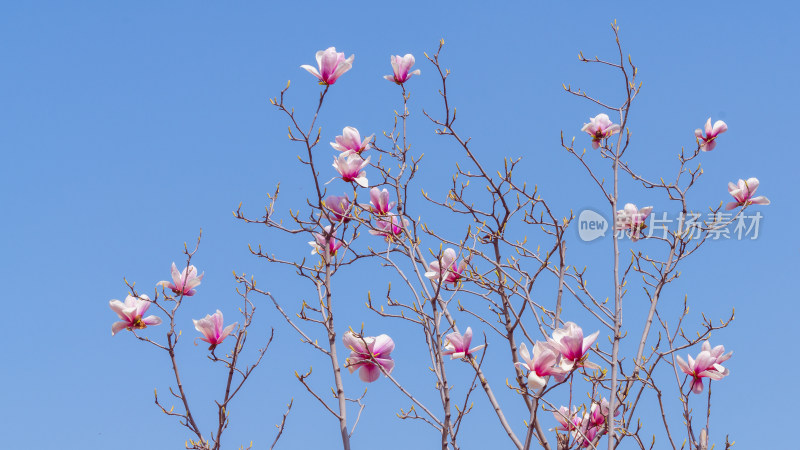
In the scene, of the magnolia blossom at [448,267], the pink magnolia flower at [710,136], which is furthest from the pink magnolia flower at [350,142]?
the pink magnolia flower at [710,136]

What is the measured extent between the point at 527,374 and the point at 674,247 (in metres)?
1.36

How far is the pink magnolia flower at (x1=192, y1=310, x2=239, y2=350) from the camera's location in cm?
258

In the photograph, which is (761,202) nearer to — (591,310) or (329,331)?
(591,310)

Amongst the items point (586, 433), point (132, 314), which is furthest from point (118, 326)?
point (586, 433)

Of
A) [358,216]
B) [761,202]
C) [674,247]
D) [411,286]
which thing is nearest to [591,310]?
[674,247]

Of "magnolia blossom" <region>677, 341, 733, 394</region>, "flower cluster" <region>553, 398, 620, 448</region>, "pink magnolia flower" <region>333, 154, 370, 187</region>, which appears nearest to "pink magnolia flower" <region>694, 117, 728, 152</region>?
"magnolia blossom" <region>677, 341, 733, 394</region>

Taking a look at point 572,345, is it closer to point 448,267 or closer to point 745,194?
point 448,267

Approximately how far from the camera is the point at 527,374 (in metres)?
2.06

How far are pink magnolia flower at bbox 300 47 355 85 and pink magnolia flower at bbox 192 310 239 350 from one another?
976 mm

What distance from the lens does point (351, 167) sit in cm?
276

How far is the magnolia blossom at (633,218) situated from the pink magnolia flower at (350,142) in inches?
51.3

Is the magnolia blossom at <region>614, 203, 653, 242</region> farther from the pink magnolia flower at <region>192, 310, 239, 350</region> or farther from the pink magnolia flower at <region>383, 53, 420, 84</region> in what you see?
the pink magnolia flower at <region>192, 310, 239, 350</region>

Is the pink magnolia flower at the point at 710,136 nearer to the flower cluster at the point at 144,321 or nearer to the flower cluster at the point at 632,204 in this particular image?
the flower cluster at the point at 632,204

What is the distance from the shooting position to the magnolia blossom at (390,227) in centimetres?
282
